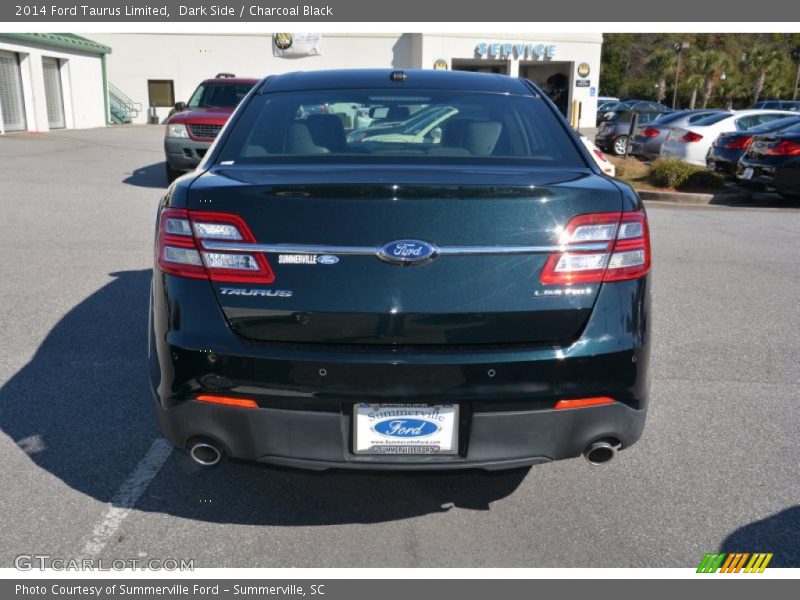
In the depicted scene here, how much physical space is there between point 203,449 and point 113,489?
2.49 ft

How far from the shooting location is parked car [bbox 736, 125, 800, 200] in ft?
40.2

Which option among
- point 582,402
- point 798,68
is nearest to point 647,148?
point 582,402

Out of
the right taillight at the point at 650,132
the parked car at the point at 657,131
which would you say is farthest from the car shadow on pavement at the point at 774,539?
the right taillight at the point at 650,132

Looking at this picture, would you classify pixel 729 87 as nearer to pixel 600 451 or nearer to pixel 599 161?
pixel 599 161

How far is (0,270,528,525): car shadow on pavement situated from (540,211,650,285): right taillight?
79 cm

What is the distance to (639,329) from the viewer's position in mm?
2572

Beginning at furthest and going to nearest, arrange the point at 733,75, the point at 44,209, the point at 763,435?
the point at 733,75, the point at 44,209, the point at 763,435

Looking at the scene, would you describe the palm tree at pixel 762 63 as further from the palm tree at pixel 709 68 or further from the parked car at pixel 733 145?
the parked car at pixel 733 145

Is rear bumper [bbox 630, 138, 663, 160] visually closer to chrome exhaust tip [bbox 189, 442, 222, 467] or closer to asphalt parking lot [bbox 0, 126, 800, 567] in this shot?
asphalt parking lot [bbox 0, 126, 800, 567]

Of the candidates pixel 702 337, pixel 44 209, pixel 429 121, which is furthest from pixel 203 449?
pixel 44 209

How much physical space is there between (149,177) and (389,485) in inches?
495

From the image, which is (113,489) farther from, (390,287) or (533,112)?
(533,112)

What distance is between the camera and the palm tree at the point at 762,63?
2301 inches

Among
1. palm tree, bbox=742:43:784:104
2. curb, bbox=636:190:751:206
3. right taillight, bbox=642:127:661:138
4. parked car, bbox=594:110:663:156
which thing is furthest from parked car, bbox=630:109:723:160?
palm tree, bbox=742:43:784:104
